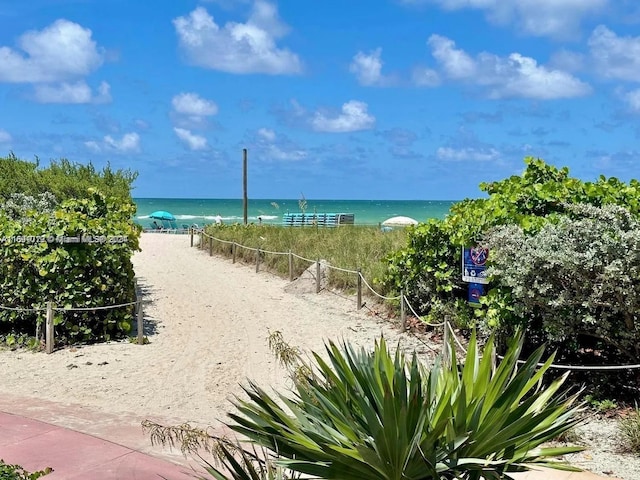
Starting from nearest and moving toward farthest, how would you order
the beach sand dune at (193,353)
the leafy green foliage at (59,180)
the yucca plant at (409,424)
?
the yucca plant at (409,424)
the beach sand dune at (193,353)
the leafy green foliage at (59,180)

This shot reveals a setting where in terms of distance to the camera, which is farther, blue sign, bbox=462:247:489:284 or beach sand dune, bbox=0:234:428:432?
blue sign, bbox=462:247:489:284

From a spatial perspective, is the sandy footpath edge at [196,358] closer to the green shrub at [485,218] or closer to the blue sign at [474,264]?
the green shrub at [485,218]

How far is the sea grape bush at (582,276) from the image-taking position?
693cm

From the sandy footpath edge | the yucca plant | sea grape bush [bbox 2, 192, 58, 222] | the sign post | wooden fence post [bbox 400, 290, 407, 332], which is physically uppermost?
sea grape bush [bbox 2, 192, 58, 222]

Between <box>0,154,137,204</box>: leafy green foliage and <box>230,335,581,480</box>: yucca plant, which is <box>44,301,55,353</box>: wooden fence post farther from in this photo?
<box>0,154,137,204</box>: leafy green foliage

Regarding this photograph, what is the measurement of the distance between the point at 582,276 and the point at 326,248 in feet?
40.2

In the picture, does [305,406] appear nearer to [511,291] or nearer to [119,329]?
[511,291]

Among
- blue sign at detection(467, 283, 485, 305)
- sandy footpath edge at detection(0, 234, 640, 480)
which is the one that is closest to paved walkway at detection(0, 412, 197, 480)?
sandy footpath edge at detection(0, 234, 640, 480)

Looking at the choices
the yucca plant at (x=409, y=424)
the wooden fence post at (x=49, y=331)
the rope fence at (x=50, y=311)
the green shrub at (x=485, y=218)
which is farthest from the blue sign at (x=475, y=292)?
the wooden fence post at (x=49, y=331)

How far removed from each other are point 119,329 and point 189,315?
7.22 ft

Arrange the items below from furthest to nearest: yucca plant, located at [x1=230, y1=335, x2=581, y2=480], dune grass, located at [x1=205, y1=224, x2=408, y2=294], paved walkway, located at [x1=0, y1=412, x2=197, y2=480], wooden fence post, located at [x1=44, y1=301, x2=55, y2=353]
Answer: dune grass, located at [x1=205, y1=224, x2=408, y2=294] < wooden fence post, located at [x1=44, y1=301, x2=55, y2=353] < paved walkway, located at [x1=0, y1=412, x2=197, y2=480] < yucca plant, located at [x1=230, y1=335, x2=581, y2=480]

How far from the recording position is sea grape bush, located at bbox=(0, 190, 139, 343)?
10398 millimetres

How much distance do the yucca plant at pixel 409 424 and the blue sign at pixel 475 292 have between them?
19.1ft

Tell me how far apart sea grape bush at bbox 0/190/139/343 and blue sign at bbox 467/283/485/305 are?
5518 millimetres
